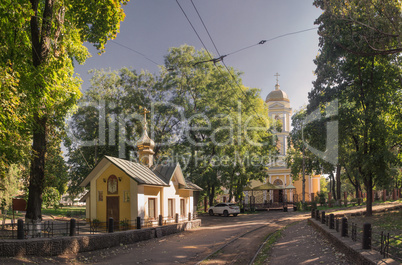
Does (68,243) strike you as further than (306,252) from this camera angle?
Yes

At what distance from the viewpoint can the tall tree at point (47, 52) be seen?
33.7ft

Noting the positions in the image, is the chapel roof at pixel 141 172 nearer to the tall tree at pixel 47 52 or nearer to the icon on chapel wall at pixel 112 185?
the icon on chapel wall at pixel 112 185

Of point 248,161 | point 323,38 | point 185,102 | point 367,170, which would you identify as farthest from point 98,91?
point 367,170

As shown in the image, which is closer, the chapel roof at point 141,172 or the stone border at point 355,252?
the stone border at point 355,252

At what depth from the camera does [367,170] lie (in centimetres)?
2128

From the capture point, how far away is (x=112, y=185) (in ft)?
67.6

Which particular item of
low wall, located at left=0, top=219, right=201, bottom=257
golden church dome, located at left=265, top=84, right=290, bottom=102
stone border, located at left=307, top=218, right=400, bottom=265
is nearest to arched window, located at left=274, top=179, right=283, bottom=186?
golden church dome, located at left=265, top=84, right=290, bottom=102

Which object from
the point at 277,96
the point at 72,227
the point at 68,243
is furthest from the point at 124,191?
the point at 277,96

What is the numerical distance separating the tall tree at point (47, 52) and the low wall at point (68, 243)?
1.11 meters

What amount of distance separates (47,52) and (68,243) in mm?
7334

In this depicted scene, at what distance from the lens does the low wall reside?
11109mm

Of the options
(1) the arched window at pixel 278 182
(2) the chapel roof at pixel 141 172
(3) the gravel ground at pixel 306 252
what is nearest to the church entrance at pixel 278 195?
(1) the arched window at pixel 278 182

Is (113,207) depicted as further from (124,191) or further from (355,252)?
(355,252)

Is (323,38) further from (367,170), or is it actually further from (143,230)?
(143,230)
